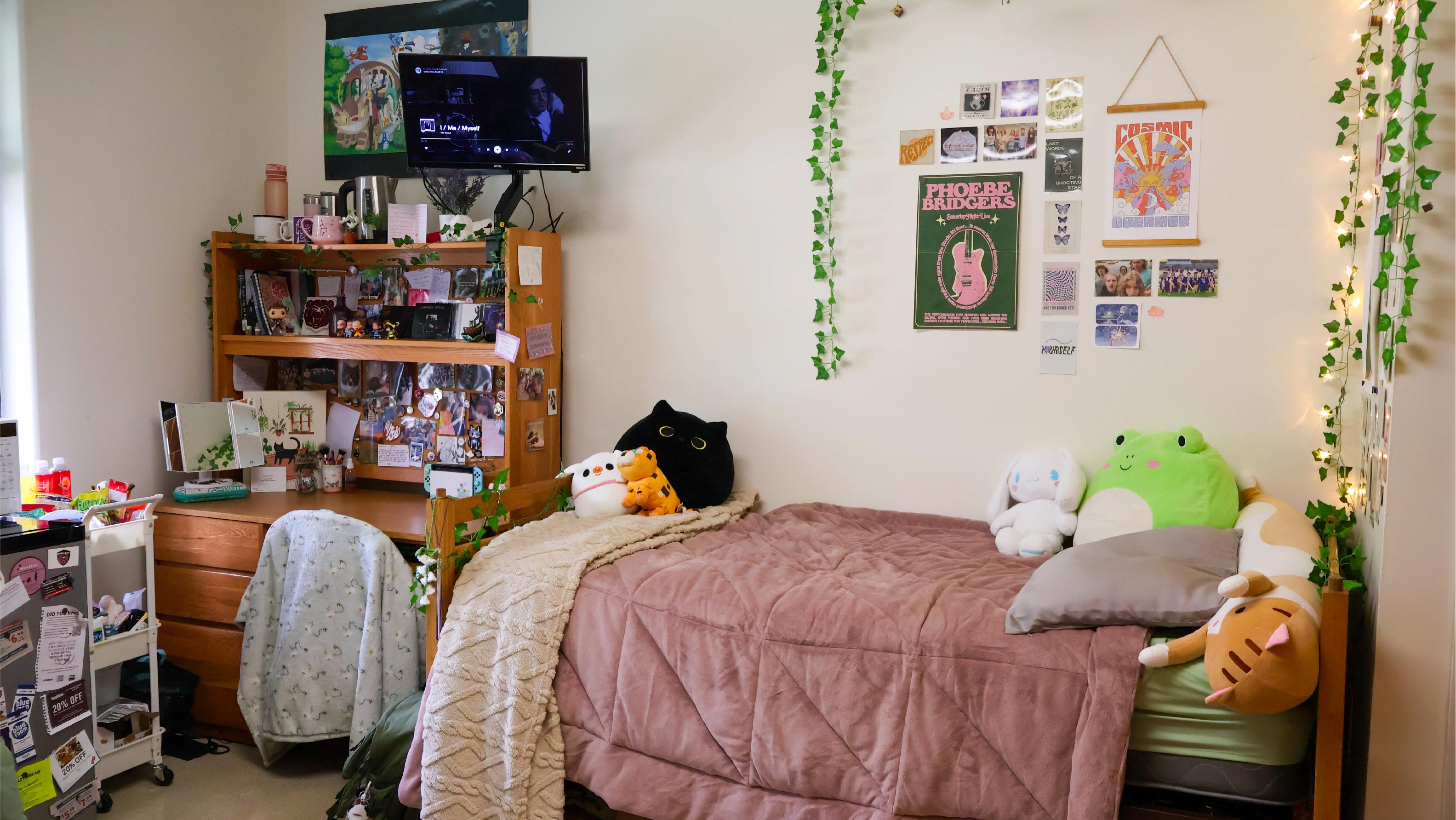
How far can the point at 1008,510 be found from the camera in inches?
97.3

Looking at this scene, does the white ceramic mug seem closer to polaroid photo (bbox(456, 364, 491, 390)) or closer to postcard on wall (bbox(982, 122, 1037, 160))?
polaroid photo (bbox(456, 364, 491, 390))

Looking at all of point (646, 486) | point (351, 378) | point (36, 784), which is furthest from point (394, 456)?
point (36, 784)

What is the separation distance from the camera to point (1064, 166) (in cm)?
247

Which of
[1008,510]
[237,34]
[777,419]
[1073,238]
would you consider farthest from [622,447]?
[237,34]

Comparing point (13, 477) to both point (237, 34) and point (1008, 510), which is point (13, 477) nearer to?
point (237, 34)

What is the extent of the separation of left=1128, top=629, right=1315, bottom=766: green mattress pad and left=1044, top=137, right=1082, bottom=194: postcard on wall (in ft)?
4.33

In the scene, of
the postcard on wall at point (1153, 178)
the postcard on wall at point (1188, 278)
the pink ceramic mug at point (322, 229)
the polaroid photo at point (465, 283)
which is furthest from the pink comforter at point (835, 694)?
the pink ceramic mug at point (322, 229)

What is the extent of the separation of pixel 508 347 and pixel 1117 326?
174 cm

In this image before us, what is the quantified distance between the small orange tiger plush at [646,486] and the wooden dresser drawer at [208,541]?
105cm

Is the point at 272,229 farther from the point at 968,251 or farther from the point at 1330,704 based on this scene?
the point at 1330,704

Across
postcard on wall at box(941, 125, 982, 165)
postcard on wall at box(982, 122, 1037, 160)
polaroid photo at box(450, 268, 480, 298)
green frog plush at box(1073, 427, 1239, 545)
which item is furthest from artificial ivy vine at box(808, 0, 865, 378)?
polaroid photo at box(450, 268, 480, 298)

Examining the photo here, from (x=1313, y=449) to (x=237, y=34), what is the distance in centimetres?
364

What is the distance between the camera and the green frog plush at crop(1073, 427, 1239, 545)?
2146 millimetres

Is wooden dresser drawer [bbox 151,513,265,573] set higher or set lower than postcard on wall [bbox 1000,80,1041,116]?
lower
